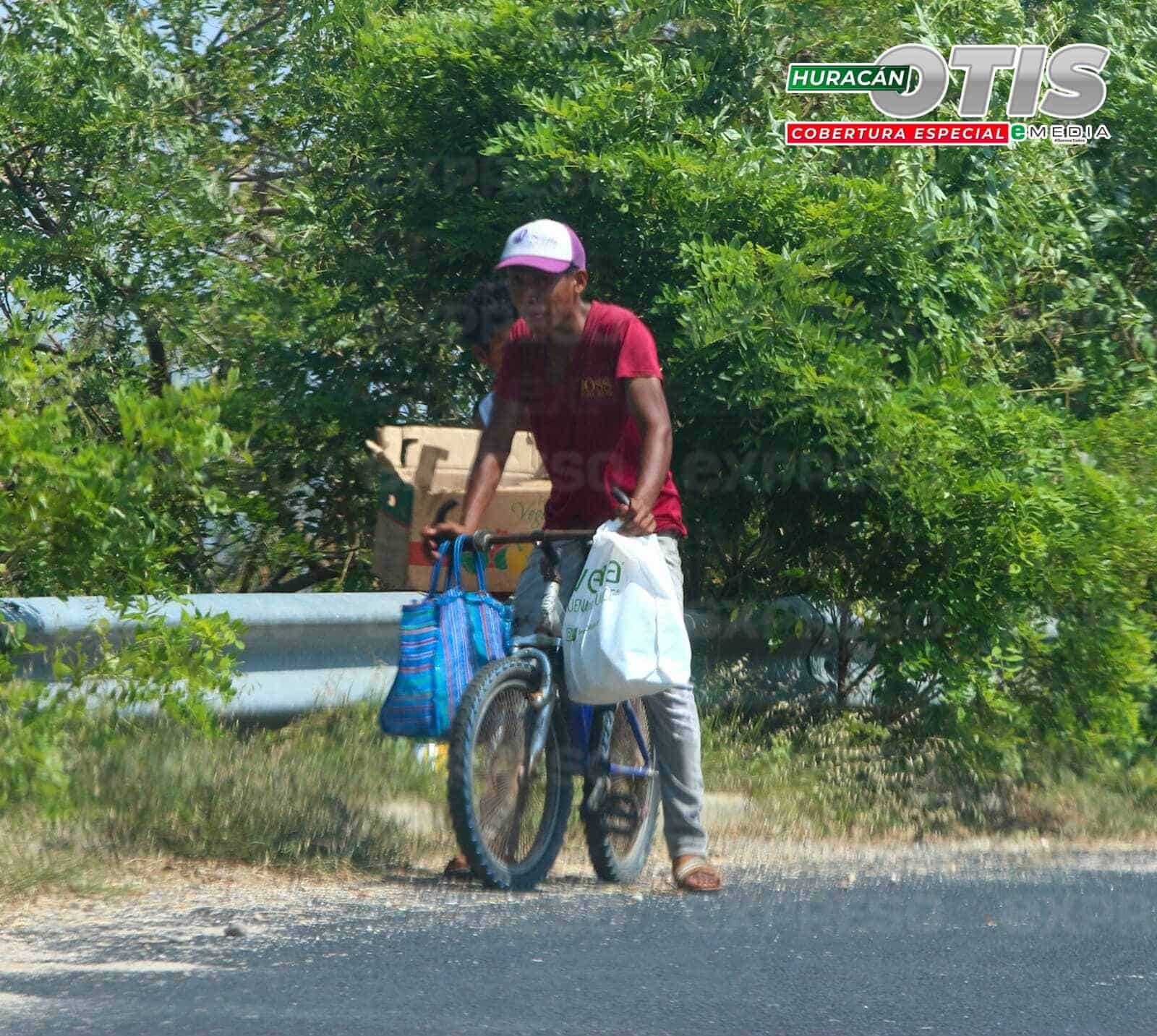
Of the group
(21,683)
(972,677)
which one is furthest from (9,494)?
(972,677)

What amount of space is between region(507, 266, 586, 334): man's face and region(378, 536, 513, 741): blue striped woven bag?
70cm

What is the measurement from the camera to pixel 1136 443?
706 cm

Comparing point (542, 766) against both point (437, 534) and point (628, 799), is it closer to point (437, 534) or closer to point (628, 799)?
point (628, 799)

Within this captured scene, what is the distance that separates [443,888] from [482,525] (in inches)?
86.0

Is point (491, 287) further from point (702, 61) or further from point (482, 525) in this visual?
point (702, 61)

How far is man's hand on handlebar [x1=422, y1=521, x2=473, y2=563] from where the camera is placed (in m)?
5.27

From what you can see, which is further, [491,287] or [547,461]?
[491,287]

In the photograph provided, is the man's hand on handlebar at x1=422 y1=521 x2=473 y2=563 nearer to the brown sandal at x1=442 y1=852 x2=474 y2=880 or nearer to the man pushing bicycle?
the man pushing bicycle

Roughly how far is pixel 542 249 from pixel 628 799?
5.67 feet

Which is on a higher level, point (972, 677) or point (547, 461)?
point (547, 461)

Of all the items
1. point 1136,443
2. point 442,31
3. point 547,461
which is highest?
point 442,31

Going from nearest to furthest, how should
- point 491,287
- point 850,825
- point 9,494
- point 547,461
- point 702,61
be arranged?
point 9,494
point 547,461
point 850,825
point 491,287
point 702,61

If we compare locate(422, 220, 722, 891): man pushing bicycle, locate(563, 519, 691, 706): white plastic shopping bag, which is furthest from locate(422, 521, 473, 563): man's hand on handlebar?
locate(563, 519, 691, 706): white plastic shopping bag

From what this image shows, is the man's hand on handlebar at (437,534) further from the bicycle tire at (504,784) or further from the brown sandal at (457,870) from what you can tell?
the brown sandal at (457,870)
